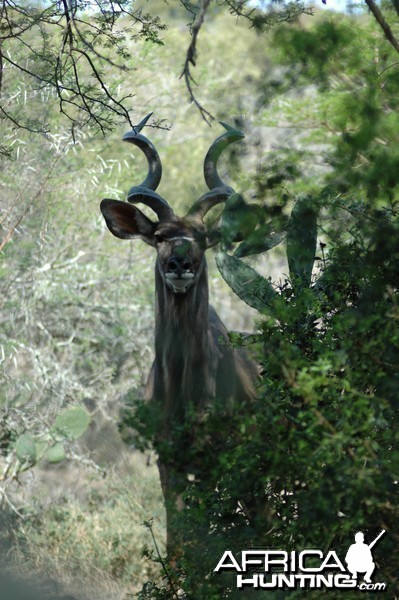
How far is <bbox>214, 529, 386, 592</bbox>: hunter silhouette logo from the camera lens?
374 cm

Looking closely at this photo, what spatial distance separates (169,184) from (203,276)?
35.1 feet

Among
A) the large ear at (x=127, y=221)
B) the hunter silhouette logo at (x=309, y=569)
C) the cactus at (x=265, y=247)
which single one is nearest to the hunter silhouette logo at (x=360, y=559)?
the hunter silhouette logo at (x=309, y=569)

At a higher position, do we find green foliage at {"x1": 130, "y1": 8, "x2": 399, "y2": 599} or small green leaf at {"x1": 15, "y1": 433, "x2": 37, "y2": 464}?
small green leaf at {"x1": 15, "y1": 433, "x2": 37, "y2": 464}

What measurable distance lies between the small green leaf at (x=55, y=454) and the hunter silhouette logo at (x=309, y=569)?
6.00 metres

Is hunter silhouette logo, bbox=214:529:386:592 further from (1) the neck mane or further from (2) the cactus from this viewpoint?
(1) the neck mane

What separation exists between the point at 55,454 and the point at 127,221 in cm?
368

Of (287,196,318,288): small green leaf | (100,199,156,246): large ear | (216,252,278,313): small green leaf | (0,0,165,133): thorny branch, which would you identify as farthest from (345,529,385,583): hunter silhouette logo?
(100,199,156,246): large ear

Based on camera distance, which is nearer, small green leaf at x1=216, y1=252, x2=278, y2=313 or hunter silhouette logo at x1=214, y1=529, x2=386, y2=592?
hunter silhouette logo at x1=214, y1=529, x2=386, y2=592

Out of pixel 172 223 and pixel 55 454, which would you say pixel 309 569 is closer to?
pixel 172 223

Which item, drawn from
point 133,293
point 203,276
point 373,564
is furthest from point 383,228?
point 133,293

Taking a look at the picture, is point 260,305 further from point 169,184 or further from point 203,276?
point 169,184

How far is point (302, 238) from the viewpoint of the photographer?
14.8 feet

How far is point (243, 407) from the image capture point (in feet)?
11.9

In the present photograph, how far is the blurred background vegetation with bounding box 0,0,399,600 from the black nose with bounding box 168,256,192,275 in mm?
457
